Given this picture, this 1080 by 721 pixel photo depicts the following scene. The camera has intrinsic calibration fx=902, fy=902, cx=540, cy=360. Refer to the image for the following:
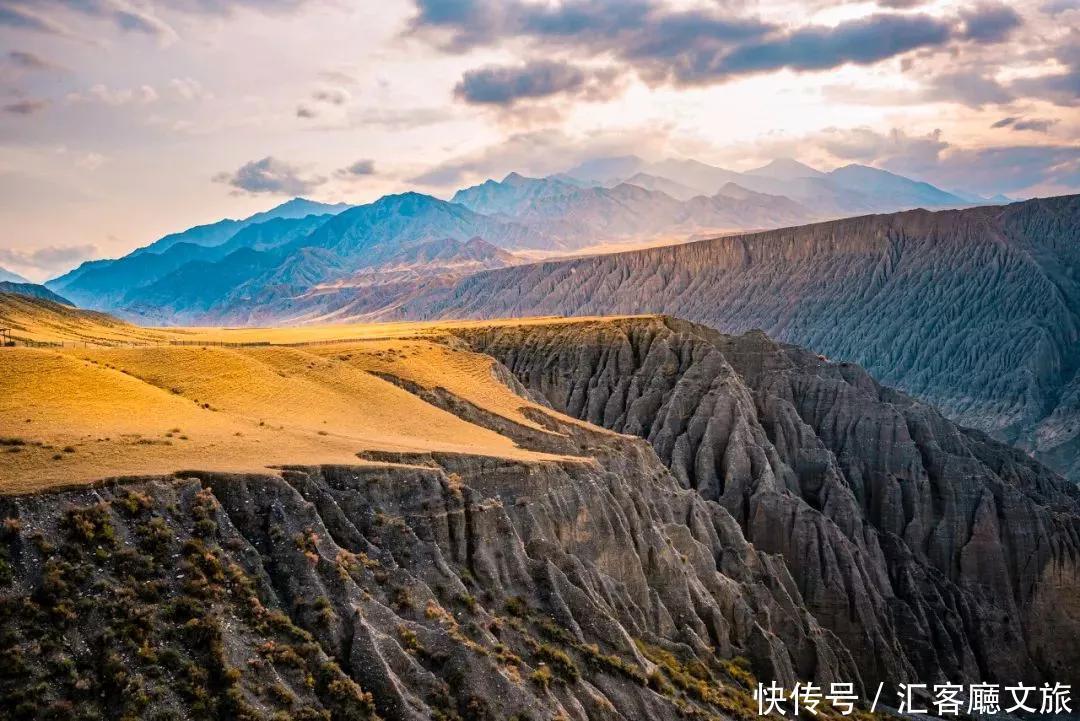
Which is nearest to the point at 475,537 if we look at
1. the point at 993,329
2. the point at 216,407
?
the point at 216,407

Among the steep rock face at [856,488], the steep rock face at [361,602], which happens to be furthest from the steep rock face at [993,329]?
the steep rock face at [361,602]

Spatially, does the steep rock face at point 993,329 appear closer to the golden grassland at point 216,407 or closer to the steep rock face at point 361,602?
the golden grassland at point 216,407

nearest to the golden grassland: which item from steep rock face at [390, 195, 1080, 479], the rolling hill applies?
the rolling hill

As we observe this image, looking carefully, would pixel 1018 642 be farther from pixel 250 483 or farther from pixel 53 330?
pixel 53 330

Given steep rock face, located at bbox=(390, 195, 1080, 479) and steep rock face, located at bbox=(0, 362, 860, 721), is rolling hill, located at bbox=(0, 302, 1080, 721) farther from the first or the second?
steep rock face, located at bbox=(390, 195, 1080, 479)

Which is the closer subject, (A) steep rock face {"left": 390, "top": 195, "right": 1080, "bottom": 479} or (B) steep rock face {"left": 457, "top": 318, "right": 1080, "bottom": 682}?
(B) steep rock face {"left": 457, "top": 318, "right": 1080, "bottom": 682}

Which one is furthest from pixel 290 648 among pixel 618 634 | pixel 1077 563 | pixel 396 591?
pixel 1077 563
